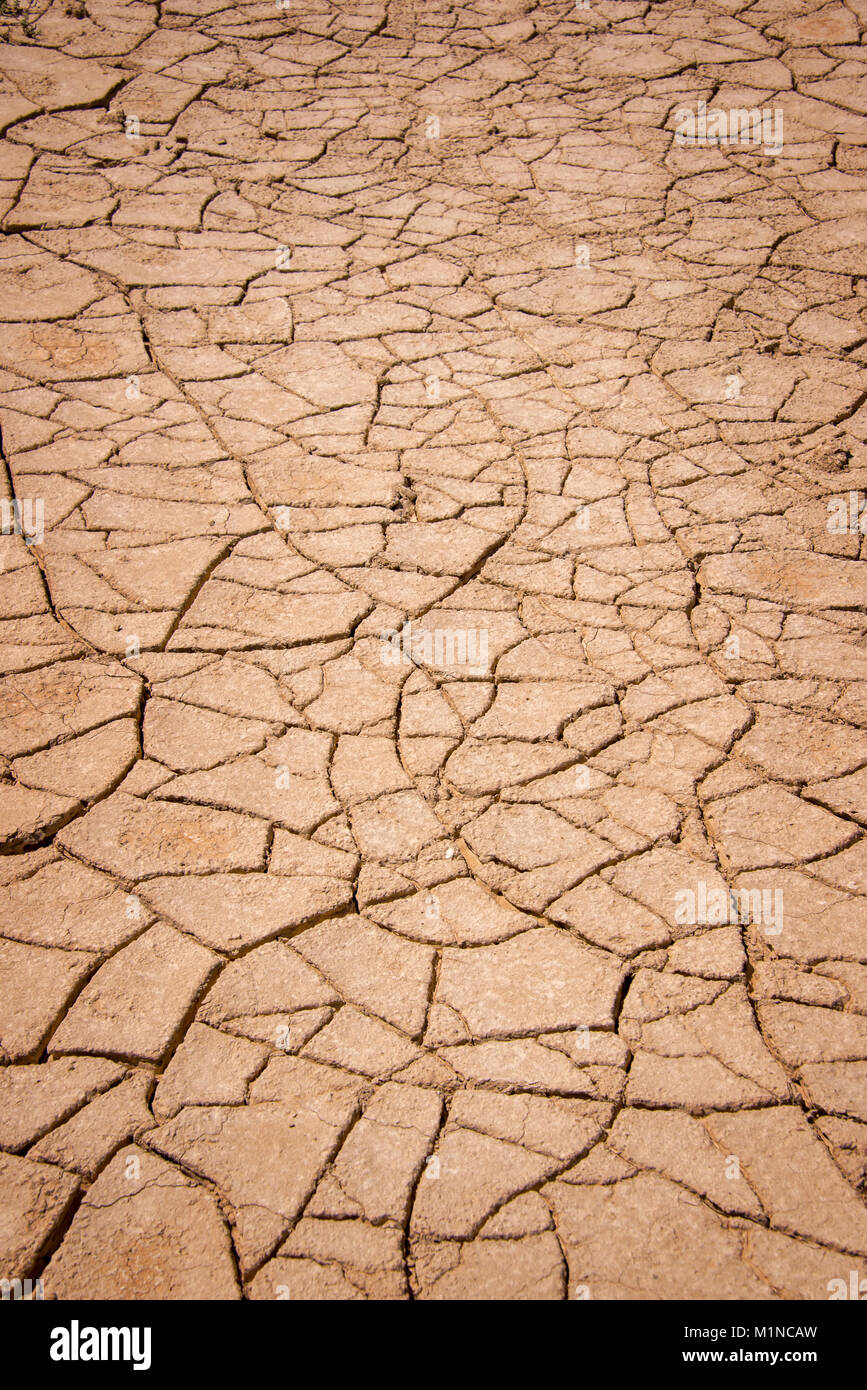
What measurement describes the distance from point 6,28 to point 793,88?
4.10m

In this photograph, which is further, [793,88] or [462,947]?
[793,88]

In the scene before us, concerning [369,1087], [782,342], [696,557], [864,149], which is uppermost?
[864,149]

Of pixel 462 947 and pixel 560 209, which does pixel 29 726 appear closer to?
pixel 462 947

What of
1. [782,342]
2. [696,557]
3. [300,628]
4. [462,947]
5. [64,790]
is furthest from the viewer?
[782,342]

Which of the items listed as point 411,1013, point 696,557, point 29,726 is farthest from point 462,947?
point 696,557

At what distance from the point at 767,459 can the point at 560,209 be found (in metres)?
1.92

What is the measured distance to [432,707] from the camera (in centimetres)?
278

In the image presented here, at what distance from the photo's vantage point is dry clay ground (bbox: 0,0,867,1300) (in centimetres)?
190

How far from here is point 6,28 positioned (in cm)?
588

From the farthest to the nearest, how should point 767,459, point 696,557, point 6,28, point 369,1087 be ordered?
point 6,28 → point 767,459 → point 696,557 → point 369,1087

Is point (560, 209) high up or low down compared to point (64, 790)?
up

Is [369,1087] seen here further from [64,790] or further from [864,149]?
[864,149]

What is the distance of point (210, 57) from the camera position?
19.0 feet

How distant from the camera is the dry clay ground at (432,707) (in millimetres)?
1902
